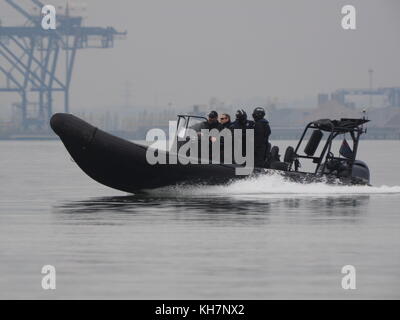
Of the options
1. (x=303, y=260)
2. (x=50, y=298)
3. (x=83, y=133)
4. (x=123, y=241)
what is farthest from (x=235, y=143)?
(x=50, y=298)

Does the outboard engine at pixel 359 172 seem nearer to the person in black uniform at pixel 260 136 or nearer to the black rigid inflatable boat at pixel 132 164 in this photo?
the black rigid inflatable boat at pixel 132 164

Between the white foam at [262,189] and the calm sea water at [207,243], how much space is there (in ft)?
0.11

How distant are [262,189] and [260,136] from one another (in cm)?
170

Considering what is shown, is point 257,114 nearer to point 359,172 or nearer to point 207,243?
point 359,172

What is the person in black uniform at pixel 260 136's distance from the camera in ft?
81.0

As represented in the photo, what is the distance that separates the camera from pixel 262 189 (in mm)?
25891

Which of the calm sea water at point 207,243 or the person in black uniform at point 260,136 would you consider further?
the person in black uniform at point 260,136

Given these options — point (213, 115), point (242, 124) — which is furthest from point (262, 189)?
point (213, 115)

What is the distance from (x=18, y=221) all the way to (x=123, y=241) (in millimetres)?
4475

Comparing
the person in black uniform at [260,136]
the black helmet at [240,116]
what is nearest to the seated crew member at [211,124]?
the black helmet at [240,116]

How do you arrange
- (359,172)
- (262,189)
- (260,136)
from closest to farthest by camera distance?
(260,136) → (262,189) → (359,172)

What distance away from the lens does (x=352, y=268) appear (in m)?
14.2

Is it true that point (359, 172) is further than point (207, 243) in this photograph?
Yes
